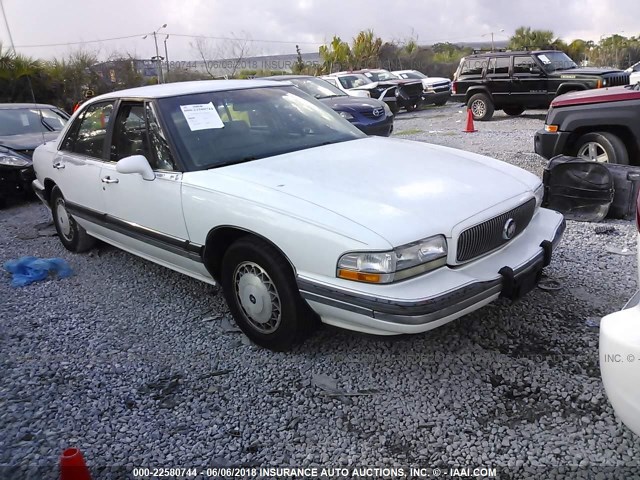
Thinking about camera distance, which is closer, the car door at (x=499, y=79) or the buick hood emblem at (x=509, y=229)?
the buick hood emblem at (x=509, y=229)

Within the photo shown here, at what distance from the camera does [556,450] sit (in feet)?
7.64

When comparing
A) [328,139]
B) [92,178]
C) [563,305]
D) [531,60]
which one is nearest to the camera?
[563,305]

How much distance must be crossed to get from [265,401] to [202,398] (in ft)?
1.16

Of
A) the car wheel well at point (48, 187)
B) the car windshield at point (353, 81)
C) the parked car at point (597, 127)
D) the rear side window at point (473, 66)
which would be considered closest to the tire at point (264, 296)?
the car wheel well at point (48, 187)

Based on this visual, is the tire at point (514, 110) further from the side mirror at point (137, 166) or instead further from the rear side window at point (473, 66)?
the side mirror at point (137, 166)

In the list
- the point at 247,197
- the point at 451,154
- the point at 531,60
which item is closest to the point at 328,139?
the point at 451,154

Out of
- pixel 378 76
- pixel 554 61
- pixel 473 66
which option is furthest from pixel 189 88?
pixel 378 76

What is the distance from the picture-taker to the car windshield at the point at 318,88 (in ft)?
34.9

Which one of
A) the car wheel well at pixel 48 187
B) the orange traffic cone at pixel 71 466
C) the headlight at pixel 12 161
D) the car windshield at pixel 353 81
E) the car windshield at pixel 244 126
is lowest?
the orange traffic cone at pixel 71 466

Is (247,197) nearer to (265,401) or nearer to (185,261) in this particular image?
(185,261)

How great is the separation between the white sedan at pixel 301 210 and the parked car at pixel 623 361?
0.81 m

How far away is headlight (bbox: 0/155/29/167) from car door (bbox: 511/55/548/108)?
1140cm

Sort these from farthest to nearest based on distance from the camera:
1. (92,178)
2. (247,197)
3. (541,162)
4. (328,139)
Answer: (541,162)
(92,178)
(328,139)
(247,197)

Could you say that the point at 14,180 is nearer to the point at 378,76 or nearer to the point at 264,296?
the point at 264,296
